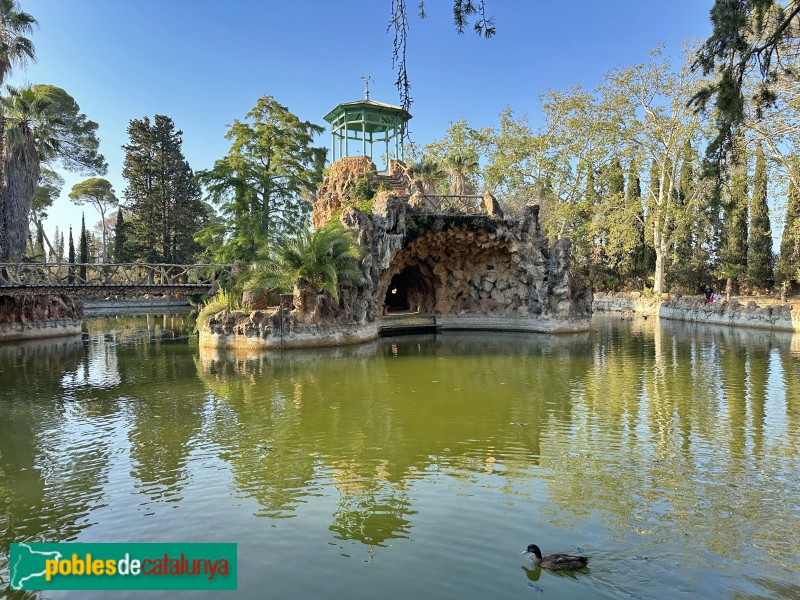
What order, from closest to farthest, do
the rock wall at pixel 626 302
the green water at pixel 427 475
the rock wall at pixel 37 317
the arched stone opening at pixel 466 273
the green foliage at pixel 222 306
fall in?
the green water at pixel 427 475 → the green foliage at pixel 222 306 → the rock wall at pixel 37 317 → the arched stone opening at pixel 466 273 → the rock wall at pixel 626 302

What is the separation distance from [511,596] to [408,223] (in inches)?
867

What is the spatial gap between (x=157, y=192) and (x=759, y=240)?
4716 cm

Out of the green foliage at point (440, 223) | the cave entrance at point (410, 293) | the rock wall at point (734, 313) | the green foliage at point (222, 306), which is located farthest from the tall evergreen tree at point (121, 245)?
the rock wall at point (734, 313)

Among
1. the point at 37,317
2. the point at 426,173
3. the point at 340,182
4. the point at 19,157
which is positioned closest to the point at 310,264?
the point at 340,182


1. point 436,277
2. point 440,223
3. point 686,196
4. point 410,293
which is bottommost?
point 410,293

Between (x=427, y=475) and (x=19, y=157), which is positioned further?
(x=19, y=157)

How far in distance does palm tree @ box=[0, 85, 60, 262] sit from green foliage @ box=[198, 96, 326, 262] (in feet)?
29.0

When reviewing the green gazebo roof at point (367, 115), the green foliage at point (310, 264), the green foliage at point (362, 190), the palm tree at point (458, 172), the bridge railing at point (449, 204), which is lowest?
the green foliage at point (310, 264)

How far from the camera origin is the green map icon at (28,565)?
15.6ft

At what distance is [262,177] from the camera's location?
3372 centimetres

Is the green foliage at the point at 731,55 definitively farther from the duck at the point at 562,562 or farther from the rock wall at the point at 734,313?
the rock wall at the point at 734,313

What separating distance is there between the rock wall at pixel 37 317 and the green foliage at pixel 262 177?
8.47 m

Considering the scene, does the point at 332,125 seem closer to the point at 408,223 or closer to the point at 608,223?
the point at 408,223

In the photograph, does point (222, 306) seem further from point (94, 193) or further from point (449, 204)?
point (94, 193)
